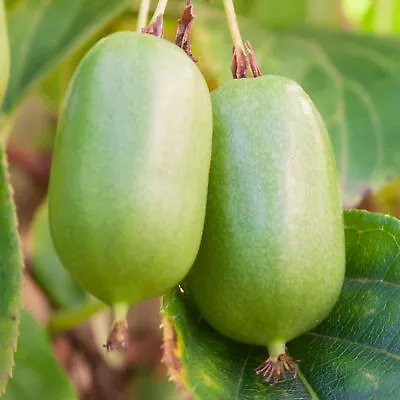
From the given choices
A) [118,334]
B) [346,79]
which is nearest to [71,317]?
[346,79]

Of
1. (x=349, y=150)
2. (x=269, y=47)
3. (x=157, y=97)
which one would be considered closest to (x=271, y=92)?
(x=157, y=97)

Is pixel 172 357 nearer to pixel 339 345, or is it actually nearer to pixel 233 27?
pixel 339 345

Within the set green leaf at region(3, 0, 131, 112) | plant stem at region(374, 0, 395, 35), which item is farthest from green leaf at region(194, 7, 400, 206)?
plant stem at region(374, 0, 395, 35)

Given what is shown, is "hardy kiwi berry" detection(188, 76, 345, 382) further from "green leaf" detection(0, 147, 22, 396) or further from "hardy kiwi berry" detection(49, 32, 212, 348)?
"green leaf" detection(0, 147, 22, 396)

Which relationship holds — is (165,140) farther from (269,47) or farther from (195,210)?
(269,47)

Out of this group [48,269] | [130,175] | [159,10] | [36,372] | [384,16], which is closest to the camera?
[130,175]
